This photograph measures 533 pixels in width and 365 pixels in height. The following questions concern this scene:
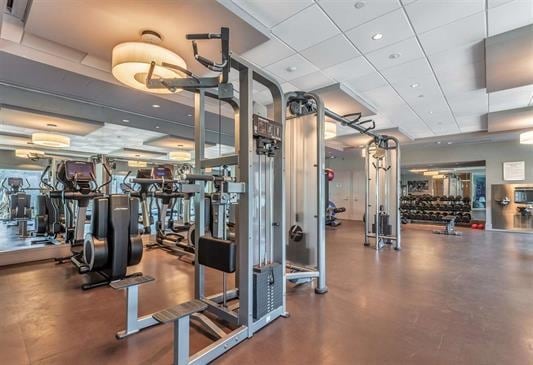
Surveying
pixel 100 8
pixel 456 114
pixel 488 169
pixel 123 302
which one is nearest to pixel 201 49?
pixel 100 8

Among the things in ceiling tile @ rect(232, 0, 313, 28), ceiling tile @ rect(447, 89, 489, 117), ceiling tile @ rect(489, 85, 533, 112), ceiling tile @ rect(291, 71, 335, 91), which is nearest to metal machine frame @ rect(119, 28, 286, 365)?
ceiling tile @ rect(232, 0, 313, 28)

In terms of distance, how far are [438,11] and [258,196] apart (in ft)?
9.27

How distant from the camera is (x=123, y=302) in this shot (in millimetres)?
2924

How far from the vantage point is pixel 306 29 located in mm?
3285

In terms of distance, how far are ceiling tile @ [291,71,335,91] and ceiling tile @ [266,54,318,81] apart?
13cm

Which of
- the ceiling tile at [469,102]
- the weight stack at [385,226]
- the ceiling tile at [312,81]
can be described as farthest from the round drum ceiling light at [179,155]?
Answer: the ceiling tile at [469,102]

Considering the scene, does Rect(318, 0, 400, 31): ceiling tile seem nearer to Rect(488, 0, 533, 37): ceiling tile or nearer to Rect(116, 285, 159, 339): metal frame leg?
Rect(488, 0, 533, 37): ceiling tile

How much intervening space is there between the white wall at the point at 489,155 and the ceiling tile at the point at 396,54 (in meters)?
7.52

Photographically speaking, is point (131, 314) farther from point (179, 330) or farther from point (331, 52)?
point (331, 52)

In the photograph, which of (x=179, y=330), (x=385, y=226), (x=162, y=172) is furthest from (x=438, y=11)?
(x=162, y=172)

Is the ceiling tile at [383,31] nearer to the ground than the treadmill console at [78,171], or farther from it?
farther from it

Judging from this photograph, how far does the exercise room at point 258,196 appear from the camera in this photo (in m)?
2.21

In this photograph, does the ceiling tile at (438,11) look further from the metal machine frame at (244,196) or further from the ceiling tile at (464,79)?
the metal machine frame at (244,196)

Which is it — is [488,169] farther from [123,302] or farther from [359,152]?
[123,302]
